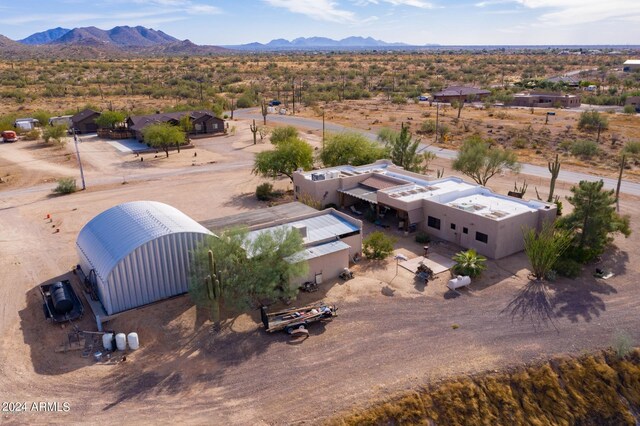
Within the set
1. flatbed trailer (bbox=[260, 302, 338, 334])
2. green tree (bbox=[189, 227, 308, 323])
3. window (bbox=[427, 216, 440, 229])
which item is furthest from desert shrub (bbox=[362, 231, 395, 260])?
flatbed trailer (bbox=[260, 302, 338, 334])

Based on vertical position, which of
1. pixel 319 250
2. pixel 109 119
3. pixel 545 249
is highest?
pixel 109 119

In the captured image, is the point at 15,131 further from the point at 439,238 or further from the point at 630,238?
the point at 630,238

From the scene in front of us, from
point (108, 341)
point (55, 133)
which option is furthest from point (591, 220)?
point (55, 133)

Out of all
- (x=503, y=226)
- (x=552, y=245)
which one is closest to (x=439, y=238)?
(x=503, y=226)

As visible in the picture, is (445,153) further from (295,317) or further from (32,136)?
(32,136)

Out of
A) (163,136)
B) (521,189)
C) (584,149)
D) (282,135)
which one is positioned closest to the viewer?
(521,189)

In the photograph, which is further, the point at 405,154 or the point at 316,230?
the point at 405,154

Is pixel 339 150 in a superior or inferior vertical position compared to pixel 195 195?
superior
